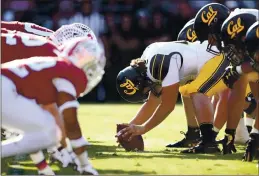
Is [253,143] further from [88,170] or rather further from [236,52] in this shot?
[88,170]

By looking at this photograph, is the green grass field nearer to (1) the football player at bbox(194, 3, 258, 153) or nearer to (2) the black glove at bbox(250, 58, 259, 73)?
(1) the football player at bbox(194, 3, 258, 153)

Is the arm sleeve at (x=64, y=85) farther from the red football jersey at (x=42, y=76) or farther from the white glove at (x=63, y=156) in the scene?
the white glove at (x=63, y=156)

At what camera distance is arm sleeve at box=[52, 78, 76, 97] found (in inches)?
212

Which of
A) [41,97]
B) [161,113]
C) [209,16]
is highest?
[209,16]

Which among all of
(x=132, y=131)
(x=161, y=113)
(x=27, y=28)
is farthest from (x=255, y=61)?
(x=27, y=28)

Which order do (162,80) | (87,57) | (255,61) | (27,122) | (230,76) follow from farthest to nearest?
(162,80) → (230,76) → (255,61) → (87,57) → (27,122)

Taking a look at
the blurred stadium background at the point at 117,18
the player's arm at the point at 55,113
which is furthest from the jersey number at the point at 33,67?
the blurred stadium background at the point at 117,18

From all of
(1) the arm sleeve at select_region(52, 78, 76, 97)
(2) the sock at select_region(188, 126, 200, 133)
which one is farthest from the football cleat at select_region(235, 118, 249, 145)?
(1) the arm sleeve at select_region(52, 78, 76, 97)

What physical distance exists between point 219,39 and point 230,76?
48 cm

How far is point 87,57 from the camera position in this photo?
5641 millimetres

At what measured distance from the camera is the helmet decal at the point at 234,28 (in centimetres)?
633

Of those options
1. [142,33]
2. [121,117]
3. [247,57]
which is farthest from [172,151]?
[142,33]

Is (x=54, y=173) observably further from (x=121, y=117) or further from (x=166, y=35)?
(x=166, y=35)

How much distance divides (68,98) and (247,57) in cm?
177
